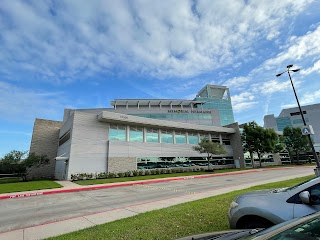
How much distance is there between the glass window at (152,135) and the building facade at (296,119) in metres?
75.1

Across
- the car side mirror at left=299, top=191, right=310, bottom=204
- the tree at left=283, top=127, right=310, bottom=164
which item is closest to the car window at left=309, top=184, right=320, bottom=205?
the car side mirror at left=299, top=191, right=310, bottom=204

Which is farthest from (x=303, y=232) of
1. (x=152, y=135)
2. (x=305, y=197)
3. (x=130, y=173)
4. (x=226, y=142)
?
(x=226, y=142)

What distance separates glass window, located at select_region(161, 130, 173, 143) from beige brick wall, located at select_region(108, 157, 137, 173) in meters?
6.89

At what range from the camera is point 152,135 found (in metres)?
34.5

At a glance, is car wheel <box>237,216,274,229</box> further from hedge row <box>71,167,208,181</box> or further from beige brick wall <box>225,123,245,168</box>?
beige brick wall <box>225,123,245,168</box>

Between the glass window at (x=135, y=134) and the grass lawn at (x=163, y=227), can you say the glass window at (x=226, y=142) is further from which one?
the grass lawn at (x=163, y=227)

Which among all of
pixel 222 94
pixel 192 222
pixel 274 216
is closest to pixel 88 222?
pixel 192 222

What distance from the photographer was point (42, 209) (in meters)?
9.98

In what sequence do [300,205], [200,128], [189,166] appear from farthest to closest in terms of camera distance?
[200,128] < [189,166] < [300,205]

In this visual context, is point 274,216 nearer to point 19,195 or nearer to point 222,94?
point 19,195

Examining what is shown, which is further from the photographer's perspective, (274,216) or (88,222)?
(88,222)

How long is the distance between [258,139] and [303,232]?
43529 millimetres

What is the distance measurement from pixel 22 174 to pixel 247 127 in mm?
41068

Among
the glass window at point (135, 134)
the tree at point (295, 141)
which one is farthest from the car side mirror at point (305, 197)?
the tree at point (295, 141)
